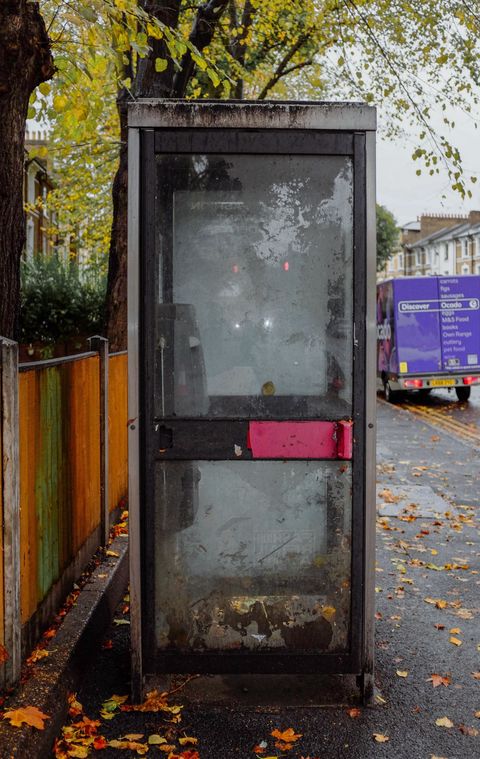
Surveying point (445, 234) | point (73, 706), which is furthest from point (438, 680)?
point (445, 234)

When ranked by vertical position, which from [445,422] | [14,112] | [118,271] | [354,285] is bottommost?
[445,422]

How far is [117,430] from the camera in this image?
7145 millimetres

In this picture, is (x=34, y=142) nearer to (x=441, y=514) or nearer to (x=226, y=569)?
(x=441, y=514)

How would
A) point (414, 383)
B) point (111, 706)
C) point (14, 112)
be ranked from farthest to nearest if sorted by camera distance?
point (414, 383)
point (14, 112)
point (111, 706)

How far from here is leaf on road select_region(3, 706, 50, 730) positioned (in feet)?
10.8

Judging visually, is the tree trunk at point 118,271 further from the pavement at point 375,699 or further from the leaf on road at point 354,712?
the leaf on road at point 354,712

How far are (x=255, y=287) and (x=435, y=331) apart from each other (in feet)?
58.2

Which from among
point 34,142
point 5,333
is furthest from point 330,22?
point 34,142

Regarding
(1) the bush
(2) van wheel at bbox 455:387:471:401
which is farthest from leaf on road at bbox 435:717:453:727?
(2) van wheel at bbox 455:387:471:401

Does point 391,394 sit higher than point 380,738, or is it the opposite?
point 391,394

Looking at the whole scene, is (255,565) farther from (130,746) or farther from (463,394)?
(463,394)

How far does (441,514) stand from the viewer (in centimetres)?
854

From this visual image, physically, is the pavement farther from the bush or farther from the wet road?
the bush

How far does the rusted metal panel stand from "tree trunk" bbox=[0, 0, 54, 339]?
1.96 meters
